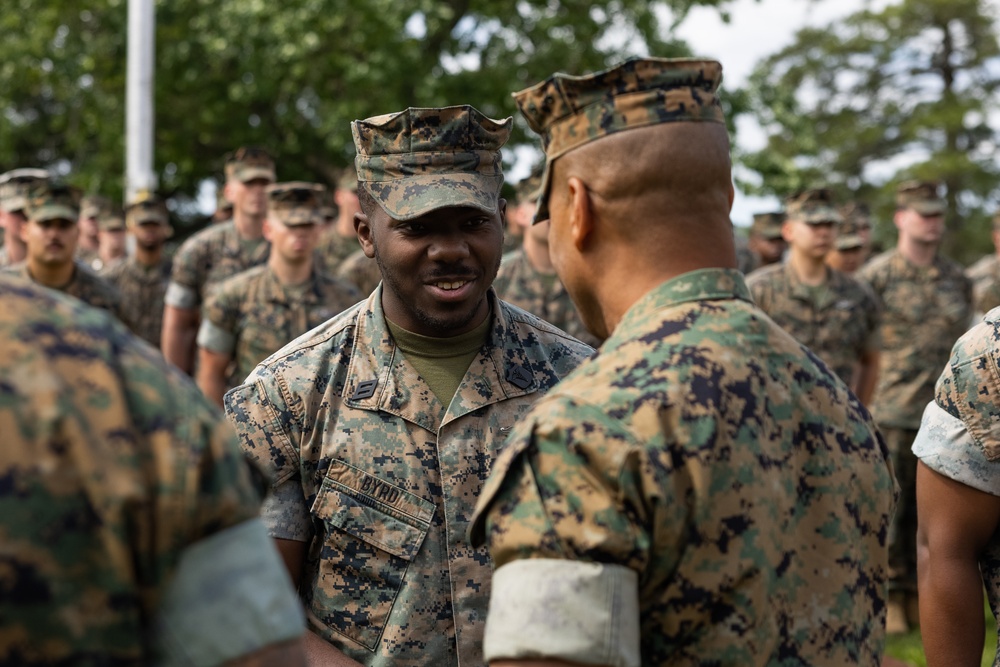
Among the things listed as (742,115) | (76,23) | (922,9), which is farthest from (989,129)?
(76,23)

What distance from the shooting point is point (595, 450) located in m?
1.90

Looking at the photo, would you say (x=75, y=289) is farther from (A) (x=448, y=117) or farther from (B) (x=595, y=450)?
(B) (x=595, y=450)

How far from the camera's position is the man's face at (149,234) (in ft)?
39.0

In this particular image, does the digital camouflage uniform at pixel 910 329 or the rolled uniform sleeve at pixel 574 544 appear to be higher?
the rolled uniform sleeve at pixel 574 544

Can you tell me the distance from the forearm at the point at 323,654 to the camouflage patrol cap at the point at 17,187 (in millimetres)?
6858

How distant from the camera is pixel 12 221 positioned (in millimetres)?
9852

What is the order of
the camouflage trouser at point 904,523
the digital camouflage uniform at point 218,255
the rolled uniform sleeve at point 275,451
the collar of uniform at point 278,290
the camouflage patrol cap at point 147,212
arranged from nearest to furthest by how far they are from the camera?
the rolled uniform sleeve at point 275,451 < the collar of uniform at point 278,290 < the camouflage trouser at point 904,523 < the digital camouflage uniform at point 218,255 < the camouflage patrol cap at point 147,212

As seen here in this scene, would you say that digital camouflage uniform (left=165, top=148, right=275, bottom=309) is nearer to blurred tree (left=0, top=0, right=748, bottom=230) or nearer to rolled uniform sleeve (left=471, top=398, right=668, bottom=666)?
blurred tree (left=0, top=0, right=748, bottom=230)

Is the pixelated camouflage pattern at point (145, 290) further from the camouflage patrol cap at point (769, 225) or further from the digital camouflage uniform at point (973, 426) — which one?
the digital camouflage uniform at point (973, 426)

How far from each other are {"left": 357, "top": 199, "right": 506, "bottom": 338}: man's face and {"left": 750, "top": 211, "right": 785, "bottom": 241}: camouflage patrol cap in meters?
9.43

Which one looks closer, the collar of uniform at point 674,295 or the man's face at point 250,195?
the collar of uniform at point 674,295

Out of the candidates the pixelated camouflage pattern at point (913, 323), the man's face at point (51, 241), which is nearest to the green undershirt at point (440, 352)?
the man's face at point (51, 241)

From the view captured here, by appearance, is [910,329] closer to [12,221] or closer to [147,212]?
[147,212]

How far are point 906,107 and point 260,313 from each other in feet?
97.0
